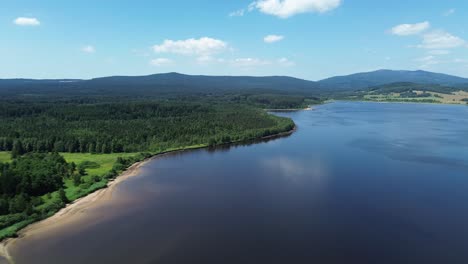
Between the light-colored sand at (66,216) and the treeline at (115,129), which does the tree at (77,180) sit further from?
the treeline at (115,129)

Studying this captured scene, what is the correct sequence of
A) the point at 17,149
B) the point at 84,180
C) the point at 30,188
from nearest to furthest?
the point at 30,188, the point at 84,180, the point at 17,149

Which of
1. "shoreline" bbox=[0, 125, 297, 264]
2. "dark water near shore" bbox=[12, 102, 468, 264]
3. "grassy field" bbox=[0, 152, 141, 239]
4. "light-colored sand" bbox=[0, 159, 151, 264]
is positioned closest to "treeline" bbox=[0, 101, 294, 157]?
"grassy field" bbox=[0, 152, 141, 239]

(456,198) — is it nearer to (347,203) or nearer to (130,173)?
(347,203)

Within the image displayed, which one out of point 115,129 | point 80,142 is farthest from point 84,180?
point 115,129

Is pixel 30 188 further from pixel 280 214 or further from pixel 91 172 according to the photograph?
pixel 280 214

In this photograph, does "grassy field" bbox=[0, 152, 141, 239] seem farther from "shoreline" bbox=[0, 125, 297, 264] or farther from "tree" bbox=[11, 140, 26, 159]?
"tree" bbox=[11, 140, 26, 159]

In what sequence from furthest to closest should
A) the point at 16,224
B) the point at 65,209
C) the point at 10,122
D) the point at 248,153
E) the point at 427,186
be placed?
the point at 10,122
the point at 248,153
the point at 427,186
the point at 65,209
the point at 16,224

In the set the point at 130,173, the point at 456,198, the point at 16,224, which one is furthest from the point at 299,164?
the point at 16,224
